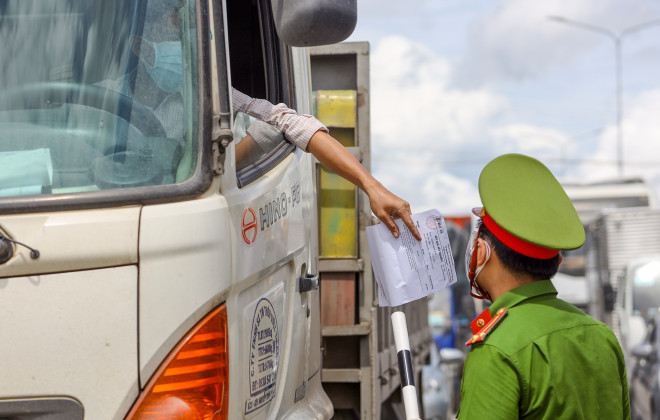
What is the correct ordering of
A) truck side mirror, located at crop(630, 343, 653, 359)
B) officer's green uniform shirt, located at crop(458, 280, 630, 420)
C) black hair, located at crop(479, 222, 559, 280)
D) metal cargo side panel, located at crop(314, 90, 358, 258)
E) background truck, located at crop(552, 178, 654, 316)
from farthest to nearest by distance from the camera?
background truck, located at crop(552, 178, 654, 316) < truck side mirror, located at crop(630, 343, 653, 359) < metal cargo side panel, located at crop(314, 90, 358, 258) < black hair, located at crop(479, 222, 559, 280) < officer's green uniform shirt, located at crop(458, 280, 630, 420)

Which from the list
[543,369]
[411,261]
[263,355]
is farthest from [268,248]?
[543,369]

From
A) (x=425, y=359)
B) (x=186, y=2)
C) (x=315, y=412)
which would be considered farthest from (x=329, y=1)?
(x=425, y=359)

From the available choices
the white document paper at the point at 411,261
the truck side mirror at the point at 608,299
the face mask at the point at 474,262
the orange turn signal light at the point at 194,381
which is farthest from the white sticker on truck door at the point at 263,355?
the truck side mirror at the point at 608,299

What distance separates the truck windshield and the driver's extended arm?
1.83 ft

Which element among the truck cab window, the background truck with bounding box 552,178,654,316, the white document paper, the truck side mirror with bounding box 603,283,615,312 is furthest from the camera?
the background truck with bounding box 552,178,654,316

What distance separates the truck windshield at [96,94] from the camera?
2.42 m

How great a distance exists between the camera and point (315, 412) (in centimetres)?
347

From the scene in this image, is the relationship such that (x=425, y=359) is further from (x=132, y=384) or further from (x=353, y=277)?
(x=132, y=384)

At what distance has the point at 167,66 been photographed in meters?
2.64

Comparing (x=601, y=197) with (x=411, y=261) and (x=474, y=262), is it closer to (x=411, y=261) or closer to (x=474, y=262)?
(x=411, y=261)

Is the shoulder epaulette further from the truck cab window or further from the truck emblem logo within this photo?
the truck cab window

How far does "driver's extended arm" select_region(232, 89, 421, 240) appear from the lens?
2.94 m

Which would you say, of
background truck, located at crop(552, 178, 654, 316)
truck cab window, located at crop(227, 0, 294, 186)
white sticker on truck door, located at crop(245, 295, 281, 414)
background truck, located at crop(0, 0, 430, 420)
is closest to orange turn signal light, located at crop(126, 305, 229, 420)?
background truck, located at crop(0, 0, 430, 420)

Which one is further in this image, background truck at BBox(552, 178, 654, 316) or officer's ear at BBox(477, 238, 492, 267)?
background truck at BBox(552, 178, 654, 316)
